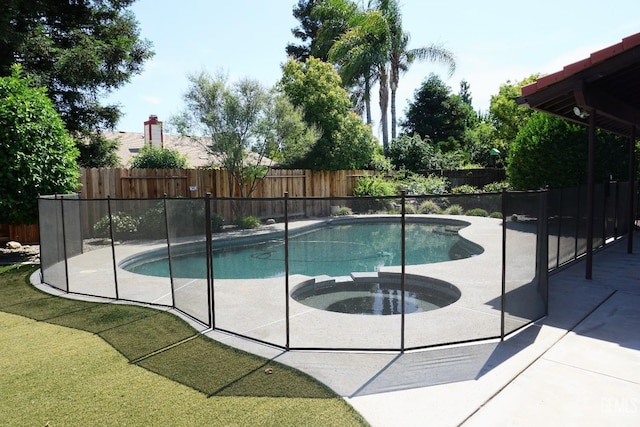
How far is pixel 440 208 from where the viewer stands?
1767 centimetres

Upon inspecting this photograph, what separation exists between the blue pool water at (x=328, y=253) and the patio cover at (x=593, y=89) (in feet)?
11.9

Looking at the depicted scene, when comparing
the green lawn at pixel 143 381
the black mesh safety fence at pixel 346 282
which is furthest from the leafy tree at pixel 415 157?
the green lawn at pixel 143 381

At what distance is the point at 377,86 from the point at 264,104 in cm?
1583

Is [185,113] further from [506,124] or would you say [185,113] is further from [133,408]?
[506,124]

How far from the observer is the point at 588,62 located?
5992mm

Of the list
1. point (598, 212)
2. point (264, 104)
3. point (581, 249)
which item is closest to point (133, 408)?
point (581, 249)

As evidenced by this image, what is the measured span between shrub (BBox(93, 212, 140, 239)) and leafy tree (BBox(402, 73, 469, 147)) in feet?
100

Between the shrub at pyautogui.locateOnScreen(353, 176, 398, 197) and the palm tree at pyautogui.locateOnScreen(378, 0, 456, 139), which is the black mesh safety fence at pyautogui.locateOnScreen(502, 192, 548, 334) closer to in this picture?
Result: the shrub at pyautogui.locateOnScreen(353, 176, 398, 197)

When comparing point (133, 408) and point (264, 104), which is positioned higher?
point (264, 104)

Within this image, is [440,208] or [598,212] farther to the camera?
[440,208]

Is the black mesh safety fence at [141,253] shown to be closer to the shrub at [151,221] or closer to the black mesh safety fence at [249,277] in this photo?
the shrub at [151,221]

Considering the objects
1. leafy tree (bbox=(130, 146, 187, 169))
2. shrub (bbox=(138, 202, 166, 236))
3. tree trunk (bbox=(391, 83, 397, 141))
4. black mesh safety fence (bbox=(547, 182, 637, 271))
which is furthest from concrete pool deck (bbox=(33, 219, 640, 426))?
tree trunk (bbox=(391, 83, 397, 141))

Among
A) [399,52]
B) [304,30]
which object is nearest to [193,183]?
[399,52]

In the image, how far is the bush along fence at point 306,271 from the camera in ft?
15.4
